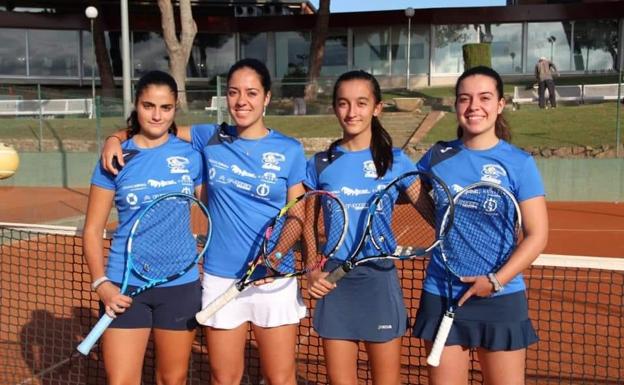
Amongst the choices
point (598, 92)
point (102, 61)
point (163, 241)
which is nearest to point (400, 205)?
point (163, 241)

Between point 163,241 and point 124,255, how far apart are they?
188 mm

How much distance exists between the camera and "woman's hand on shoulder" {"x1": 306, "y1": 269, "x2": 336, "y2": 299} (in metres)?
3.14

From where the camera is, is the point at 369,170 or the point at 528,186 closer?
the point at 528,186

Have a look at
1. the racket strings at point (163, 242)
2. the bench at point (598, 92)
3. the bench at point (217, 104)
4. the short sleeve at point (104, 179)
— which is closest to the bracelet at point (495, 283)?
the racket strings at point (163, 242)

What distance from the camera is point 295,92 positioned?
1966cm

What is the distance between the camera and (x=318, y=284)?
3.14 metres

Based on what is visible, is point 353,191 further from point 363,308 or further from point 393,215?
point 363,308

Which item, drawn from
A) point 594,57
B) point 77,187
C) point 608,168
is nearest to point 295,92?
point 77,187

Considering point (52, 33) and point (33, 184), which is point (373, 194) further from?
point (52, 33)

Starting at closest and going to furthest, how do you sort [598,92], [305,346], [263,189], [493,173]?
[493,173]
[263,189]
[305,346]
[598,92]

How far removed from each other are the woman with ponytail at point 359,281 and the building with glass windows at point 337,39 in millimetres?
29432

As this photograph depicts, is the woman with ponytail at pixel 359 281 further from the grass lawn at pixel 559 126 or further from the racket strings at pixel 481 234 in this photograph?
the grass lawn at pixel 559 126

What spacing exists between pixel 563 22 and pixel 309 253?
1257 inches

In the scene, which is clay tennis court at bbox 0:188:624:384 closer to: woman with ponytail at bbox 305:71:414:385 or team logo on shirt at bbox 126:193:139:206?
woman with ponytail at bbox 305:71:414:385
